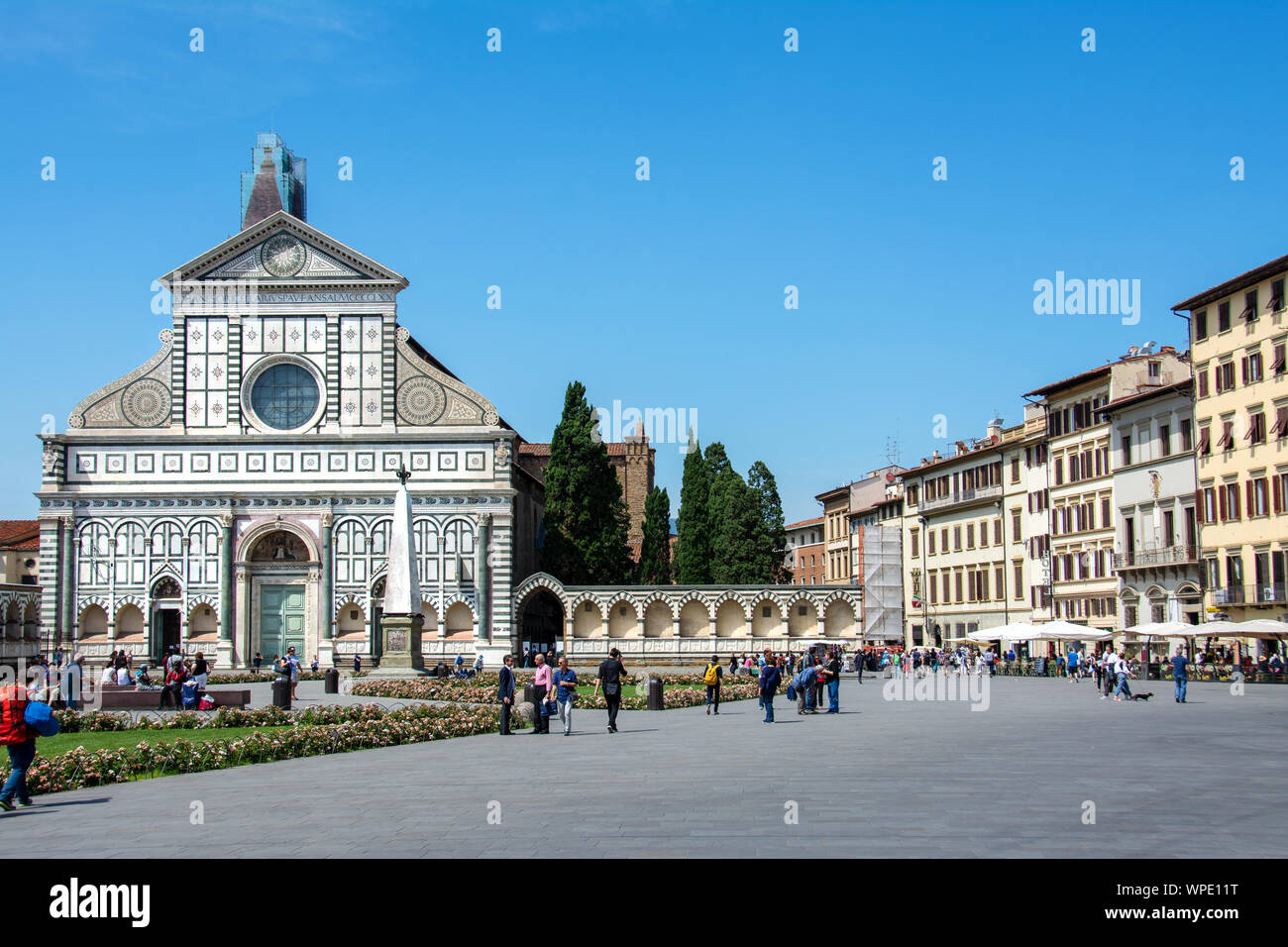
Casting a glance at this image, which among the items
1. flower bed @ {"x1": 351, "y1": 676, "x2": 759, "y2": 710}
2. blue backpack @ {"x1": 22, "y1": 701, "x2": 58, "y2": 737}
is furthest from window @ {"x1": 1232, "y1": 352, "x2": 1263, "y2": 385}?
blue backpack @ {"x1": 22, "y1": 701, "x2": 58, "y2": 737}

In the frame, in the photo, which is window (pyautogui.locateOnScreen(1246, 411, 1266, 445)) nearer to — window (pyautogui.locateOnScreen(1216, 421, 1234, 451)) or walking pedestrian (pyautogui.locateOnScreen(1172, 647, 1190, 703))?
window (pyautogui.locateOnScreen(1216, 421, 1234, 451))

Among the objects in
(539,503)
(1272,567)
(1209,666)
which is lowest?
(1209,666)

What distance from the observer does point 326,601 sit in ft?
196

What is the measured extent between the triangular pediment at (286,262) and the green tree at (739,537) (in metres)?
21.9

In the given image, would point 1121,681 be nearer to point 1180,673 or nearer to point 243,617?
point 1180,673

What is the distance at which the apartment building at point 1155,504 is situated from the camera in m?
54.6

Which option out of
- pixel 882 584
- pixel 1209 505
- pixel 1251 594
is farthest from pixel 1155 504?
pixel 882 584

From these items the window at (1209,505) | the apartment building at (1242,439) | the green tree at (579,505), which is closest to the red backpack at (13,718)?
the apartment building at (1242,439)

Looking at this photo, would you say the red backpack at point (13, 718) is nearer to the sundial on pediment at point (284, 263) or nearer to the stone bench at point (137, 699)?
the stone bench at point (137, 699)

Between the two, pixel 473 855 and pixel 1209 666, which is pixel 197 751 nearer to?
pixel 473 855

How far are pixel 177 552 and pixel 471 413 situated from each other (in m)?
14.6

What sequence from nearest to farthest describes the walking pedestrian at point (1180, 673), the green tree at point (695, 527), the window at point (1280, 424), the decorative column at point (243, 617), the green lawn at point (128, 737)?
the green lawn at point (128, 737), the walking pedestrian at point (1180, 673), the window at point (1280, 424), the decorative column at point (243, 617), the green tree at point (695, 527)

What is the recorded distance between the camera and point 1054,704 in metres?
34.5
